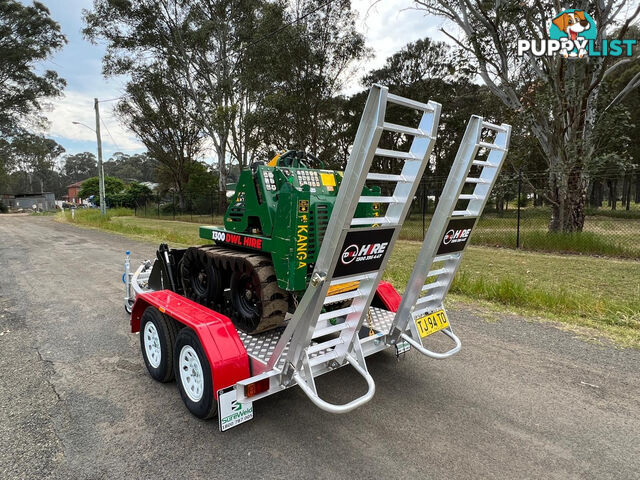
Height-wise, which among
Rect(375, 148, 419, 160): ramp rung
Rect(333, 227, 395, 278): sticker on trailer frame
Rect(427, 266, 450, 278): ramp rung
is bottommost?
Rect(427, 266, 450, 278): ramp rung

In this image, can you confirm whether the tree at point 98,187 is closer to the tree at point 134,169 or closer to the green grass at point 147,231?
the green grass at point 147,231

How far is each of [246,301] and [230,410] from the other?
1.51m

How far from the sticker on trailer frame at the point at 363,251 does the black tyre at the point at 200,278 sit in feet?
7.27

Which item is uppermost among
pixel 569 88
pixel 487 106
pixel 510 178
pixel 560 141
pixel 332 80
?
pixel 332 80

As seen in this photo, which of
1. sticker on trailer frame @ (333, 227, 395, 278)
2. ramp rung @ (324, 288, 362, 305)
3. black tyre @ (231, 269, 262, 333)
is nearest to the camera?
sticker on trailer frame @ (333, 227, 395, 278)

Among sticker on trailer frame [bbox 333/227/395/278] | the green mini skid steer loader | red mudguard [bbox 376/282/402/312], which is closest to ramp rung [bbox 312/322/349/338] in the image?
the green mini skid steer loader

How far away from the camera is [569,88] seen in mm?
11547

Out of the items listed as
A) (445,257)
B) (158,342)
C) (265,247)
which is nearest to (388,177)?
(445,257)

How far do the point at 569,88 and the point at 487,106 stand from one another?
12.6m

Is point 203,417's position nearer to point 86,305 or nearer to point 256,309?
point 256,309

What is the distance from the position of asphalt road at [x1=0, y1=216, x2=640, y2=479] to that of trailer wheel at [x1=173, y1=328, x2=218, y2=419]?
0.12 m

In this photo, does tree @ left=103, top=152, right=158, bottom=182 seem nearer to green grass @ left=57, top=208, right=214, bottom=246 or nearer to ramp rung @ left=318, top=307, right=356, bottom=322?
green grass @ left=57, top=208, right=214, bottom=246

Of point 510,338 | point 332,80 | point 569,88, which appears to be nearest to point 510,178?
point 569,88

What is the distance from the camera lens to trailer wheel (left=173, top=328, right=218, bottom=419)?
2.85 m
